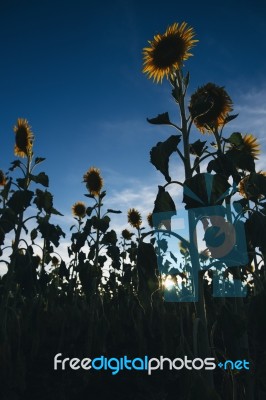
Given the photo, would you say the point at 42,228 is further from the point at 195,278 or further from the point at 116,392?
the point at 195,278

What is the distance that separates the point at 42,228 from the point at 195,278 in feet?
10.7

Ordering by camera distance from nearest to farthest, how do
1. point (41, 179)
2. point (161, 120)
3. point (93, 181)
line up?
point (161, 120)
point (41, 179)
point (93, 181)

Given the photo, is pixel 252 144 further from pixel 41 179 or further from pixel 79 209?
pixel 79 209

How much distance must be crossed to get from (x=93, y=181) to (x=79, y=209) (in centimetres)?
241

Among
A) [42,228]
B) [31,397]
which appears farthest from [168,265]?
[31,397]

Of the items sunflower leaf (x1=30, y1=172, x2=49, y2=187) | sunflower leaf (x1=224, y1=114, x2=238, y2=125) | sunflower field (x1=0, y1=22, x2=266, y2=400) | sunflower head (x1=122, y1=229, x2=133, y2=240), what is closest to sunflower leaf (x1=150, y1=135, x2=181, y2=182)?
sunflower field (x1=0, y1=22, x2=266, y2=400)

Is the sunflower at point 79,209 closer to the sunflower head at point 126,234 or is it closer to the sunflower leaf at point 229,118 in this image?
the sunflower head at point 126,234

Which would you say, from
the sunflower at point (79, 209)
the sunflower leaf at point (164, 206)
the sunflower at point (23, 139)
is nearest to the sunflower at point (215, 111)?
the sunflower leaf at point (164, 206)

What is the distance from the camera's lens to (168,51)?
3.52m

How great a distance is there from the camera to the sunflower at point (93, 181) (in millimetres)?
7278

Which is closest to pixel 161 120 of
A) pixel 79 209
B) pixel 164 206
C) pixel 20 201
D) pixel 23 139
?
pixel 164 206

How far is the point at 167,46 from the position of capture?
3566mm

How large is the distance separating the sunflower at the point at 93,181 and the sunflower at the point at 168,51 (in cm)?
382

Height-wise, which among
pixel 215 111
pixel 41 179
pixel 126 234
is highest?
pixel 126 234
